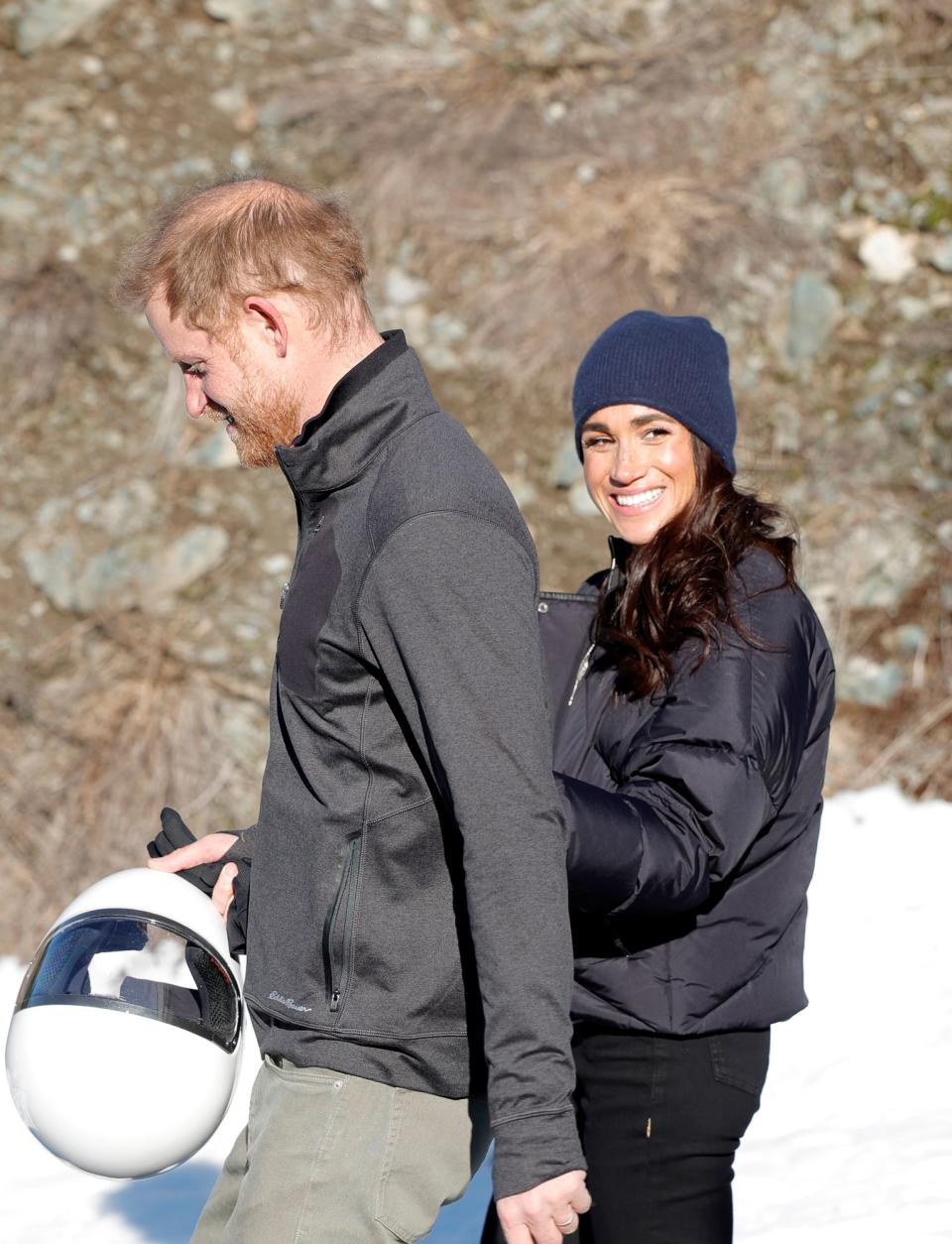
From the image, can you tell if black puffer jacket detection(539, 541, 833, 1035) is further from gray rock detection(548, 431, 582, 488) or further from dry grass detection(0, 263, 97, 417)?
dry grass detection(0, 263, 97, 417)

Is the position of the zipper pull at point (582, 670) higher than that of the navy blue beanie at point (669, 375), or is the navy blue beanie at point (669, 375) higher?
the navy blue beanie at point (669, 375)

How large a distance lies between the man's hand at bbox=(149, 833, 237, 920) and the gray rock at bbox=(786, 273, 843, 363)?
5942 mm

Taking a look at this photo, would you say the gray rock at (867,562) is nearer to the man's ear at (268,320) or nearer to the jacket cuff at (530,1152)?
the man's ear at (268,320)

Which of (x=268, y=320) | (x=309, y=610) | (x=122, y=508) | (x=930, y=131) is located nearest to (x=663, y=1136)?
(x=309, y=610)

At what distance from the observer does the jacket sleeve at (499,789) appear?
1.66m

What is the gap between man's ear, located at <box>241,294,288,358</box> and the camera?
1.89 m

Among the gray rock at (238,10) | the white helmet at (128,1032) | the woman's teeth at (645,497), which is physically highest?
the woman's teeth at (645,497)

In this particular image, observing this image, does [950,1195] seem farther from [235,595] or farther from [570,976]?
[235,595]

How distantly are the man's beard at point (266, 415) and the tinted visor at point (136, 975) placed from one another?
0.76 metres

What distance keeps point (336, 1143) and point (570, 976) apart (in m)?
0.41

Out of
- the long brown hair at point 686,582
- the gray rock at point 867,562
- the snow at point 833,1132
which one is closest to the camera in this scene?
the long brown hair at point 686,582

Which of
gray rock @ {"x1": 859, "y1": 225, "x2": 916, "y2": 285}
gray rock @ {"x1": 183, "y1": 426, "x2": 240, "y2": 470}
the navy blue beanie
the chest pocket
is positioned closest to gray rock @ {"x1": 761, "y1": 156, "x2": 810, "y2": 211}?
gray rock @ {"x1": 859, "y1": 225, "x2": 916, "y2": 285}

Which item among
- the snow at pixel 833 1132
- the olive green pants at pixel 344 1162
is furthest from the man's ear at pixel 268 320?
the snow at pixel 833 1132

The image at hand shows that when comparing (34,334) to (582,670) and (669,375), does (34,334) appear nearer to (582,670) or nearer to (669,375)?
(669,375)
